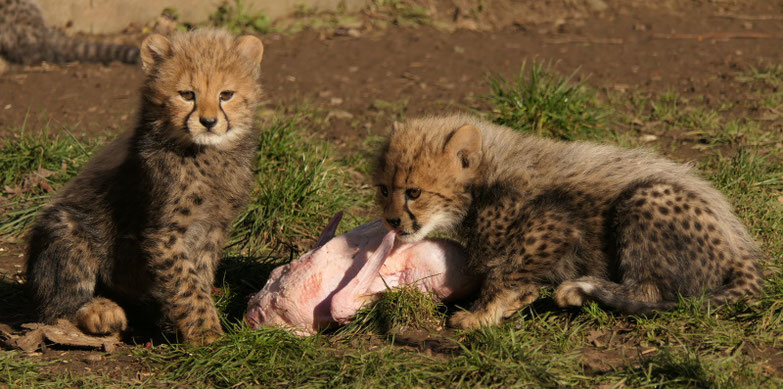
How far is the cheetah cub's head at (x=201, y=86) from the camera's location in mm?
3607

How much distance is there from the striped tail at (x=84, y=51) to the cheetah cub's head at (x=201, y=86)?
3821 mm

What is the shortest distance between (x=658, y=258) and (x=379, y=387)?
Result: 4.26 feet

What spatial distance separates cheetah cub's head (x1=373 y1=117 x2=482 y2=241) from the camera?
3629 mm

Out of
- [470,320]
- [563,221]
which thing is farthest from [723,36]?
[470,320]

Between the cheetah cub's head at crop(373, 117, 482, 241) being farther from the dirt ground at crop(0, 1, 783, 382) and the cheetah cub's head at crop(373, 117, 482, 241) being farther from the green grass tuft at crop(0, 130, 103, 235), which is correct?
the green grass tuft at crop(0, 130, 103, 235)

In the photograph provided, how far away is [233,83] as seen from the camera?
3.71 metres

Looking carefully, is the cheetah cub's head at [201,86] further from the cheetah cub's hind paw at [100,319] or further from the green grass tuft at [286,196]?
the green grass tuft at [286,196]

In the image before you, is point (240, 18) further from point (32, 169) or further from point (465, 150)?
point (465, 150)

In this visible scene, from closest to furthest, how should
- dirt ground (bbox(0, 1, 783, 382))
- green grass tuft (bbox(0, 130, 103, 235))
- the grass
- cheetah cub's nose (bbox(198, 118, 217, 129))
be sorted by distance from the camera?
1. the grass
2. cheetah cub's nose (bbox(198, 118, 217, 129))
3. green grass tuft (bbox(0, 130, 103, 235))
4. dirt ground (bbox(0, 1, 783, 382))

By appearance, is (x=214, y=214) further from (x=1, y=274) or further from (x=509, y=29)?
(x=509, y=29)

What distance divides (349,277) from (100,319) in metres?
1.18

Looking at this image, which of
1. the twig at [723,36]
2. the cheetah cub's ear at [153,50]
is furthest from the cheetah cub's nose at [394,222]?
the twig at [723,36]

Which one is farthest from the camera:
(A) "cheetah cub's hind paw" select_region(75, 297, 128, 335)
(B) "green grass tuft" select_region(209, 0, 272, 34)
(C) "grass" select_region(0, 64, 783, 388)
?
(B) "green grass tuft" select_region(209, 0, 272, 34)

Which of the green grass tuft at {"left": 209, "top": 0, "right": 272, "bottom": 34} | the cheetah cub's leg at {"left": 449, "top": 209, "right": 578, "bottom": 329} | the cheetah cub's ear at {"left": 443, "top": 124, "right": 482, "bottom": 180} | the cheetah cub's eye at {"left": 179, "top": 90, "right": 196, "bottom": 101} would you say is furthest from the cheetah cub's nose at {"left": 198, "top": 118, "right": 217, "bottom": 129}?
the green grass tuft at {"left": 209, "top": 0, "right": 272, "bottom": 34}
